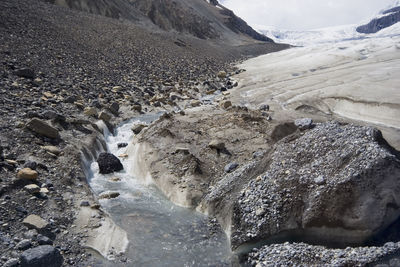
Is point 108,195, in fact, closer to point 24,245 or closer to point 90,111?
point 24,245

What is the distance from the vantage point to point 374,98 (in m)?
16.9

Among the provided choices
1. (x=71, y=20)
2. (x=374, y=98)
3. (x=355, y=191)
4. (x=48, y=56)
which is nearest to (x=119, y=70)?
(x=48, y=56)

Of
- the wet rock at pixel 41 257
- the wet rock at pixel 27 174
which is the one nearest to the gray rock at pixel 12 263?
the wet rock at pixel 41 257

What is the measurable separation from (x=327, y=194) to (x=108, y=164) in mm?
6667

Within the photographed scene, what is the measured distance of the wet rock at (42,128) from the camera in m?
10.8

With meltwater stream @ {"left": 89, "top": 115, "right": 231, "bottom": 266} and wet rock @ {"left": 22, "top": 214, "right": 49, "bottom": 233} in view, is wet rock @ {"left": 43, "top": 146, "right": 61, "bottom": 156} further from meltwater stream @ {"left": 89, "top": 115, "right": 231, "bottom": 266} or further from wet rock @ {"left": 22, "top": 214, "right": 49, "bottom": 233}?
wet rock @ {"left": 22, "top": 214, "right": 49, "bottom": 233}

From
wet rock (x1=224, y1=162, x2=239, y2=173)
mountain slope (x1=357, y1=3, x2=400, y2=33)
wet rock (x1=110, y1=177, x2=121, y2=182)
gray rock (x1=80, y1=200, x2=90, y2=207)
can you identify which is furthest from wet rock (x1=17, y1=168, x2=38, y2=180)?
mountain slope (x1=357, y1=3, x2=400, y2=33)

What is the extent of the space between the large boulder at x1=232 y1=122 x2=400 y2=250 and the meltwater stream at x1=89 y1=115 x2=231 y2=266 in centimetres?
60

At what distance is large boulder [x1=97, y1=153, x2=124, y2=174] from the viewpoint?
11.2 meters

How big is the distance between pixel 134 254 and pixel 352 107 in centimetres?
1339

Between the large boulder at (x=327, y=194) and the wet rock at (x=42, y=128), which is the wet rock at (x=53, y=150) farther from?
the large boulder at (x=327, y=194)

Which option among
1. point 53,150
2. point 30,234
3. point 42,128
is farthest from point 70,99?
point 30,234

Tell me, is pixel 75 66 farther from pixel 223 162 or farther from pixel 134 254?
pixel 134 254

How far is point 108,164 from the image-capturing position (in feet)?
37.1
